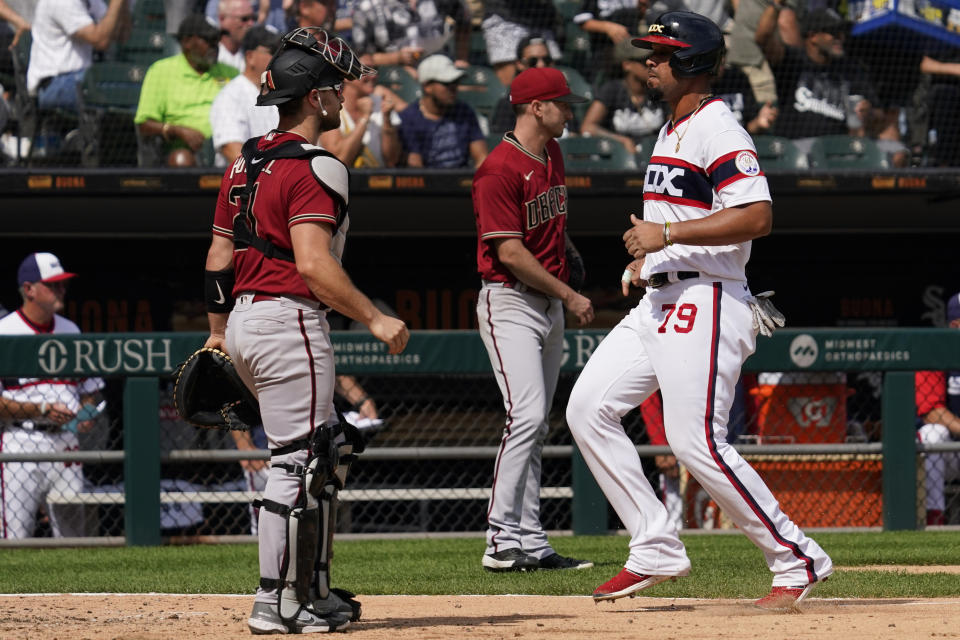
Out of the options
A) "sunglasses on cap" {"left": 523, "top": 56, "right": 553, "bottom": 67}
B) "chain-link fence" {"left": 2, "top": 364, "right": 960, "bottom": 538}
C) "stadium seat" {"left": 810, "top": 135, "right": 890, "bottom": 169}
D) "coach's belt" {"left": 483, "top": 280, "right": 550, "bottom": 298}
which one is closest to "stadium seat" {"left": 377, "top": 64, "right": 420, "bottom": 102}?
"sunglasses on cap" {"left": 523, "top": 56, "right": 553, "bottom": 67}

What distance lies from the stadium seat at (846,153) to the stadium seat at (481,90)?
2.09 meters

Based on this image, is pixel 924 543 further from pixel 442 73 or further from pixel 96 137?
pixel 96 137

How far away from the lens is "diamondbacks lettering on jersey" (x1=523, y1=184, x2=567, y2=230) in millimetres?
5016

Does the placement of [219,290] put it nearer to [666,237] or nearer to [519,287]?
[666,237]

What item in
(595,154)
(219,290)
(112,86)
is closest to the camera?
(219,290)

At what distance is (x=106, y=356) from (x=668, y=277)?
135 inches

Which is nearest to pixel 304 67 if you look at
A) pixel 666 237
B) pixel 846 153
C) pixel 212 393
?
pixel 212 393

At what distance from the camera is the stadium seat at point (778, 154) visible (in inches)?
338

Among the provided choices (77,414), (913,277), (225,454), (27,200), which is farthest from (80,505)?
(913,277)

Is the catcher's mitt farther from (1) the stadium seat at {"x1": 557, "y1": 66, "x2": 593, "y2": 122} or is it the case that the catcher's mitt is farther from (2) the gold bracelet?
(1) the stadium seat at {"x1": 557, "y1": 66, "x2": 593, "y2": 122}

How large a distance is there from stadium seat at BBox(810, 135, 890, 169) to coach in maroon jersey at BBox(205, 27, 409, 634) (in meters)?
5.66

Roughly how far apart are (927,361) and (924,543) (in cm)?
102

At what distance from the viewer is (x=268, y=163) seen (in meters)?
3.52

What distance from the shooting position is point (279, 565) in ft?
11.3
